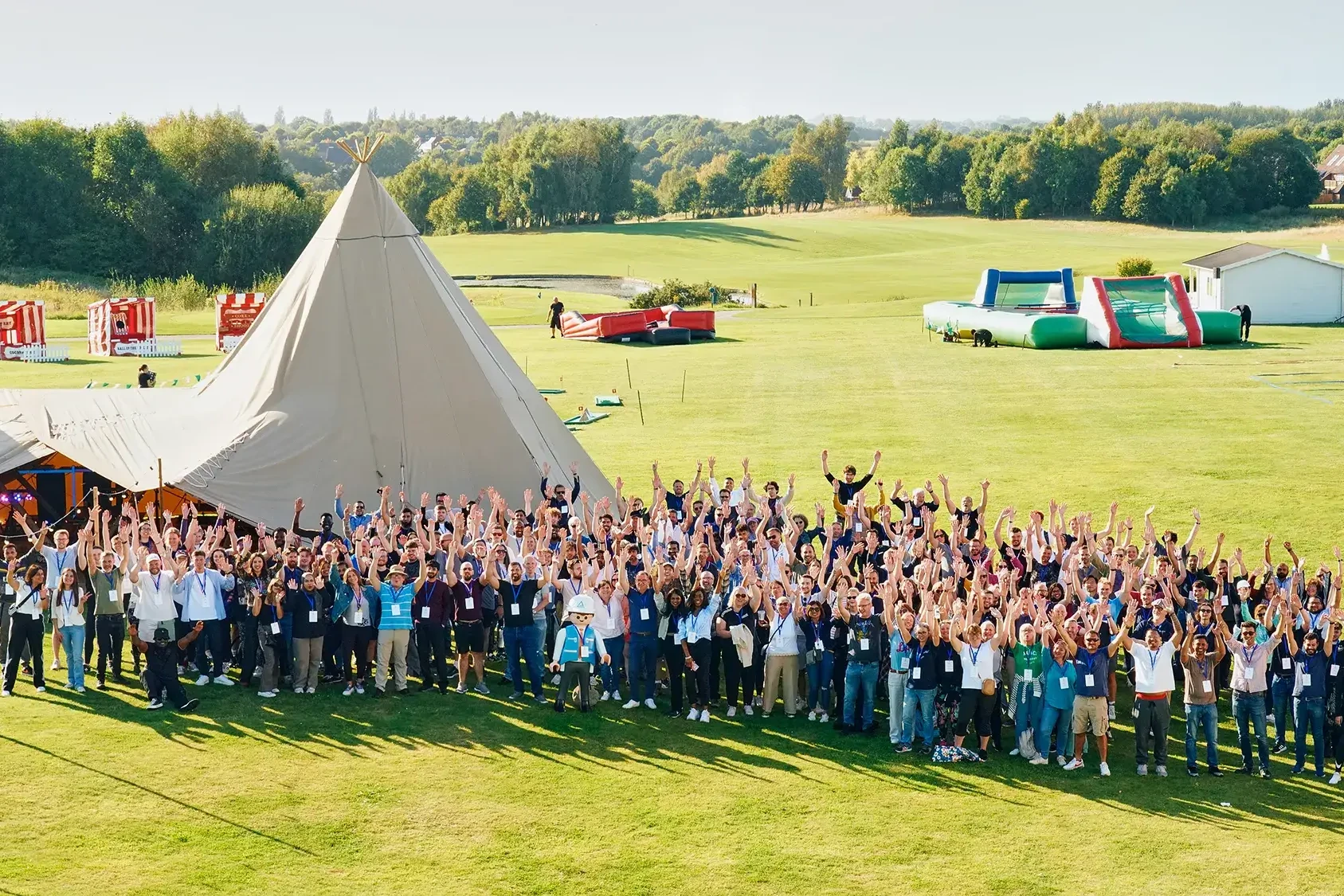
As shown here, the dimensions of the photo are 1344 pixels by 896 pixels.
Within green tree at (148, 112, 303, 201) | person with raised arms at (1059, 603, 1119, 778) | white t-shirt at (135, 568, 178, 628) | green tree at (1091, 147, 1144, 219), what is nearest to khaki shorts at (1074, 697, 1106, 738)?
person with raised arms at (1059, 603, 1119, 778)

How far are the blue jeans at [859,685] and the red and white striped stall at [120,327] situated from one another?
3336 centimetres

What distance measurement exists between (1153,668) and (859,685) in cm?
239

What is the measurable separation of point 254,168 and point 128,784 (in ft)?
249

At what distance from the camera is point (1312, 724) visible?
10.9m

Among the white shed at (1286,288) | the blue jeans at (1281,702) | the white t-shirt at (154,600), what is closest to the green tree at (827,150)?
the white shed at (1286,288)

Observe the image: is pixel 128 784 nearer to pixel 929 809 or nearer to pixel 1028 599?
pixel 929 809

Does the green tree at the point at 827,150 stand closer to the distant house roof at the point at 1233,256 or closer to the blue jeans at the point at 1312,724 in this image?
the distant house roof at the point at 1233,256

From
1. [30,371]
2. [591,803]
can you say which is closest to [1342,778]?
[591,803]

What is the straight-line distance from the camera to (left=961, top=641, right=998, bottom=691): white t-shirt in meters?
11.1

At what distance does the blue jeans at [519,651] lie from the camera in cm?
1275

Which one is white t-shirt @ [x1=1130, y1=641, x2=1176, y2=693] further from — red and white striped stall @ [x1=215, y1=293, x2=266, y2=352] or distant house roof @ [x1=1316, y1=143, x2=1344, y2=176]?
distant house roof @ [x1=1316, y1=143, x2=1344, y2=176]

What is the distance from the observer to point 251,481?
1622 centimetres

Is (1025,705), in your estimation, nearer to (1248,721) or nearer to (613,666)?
(1248,721)

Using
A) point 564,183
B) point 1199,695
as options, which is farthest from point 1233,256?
point 564,183
